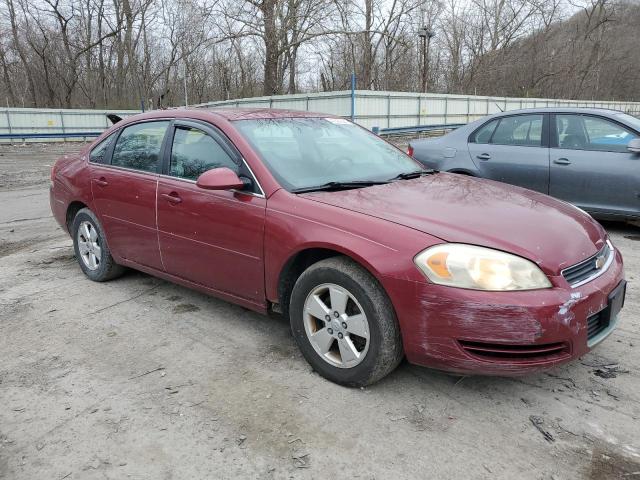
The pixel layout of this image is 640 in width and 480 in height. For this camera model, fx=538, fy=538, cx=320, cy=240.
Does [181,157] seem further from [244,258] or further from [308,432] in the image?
[308,432]

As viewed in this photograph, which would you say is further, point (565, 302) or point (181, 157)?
point (181, 157)

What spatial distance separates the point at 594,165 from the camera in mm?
5922

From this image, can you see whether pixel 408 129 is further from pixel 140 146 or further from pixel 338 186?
pixel 338 186

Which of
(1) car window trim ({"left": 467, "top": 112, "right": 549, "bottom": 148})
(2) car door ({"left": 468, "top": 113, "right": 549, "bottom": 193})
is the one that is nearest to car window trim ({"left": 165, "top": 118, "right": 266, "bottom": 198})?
(2) car door ({"left": 468, "top": 113, "right": 549, "bottom": 193})

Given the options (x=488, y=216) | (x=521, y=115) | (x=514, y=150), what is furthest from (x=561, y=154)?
(x=488, y=216)

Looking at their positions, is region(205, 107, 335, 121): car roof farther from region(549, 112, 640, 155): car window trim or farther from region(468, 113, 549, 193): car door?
region(549, 112, 640, 155): car window trim

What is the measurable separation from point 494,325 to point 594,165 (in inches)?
168

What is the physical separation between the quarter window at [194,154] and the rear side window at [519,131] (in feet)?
13.8

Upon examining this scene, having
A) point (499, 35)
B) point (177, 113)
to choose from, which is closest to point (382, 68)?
point (499, 35)

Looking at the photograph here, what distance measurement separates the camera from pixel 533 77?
160 ft

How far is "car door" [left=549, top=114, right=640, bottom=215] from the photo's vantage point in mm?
5770

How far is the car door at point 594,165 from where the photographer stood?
18.9 ft

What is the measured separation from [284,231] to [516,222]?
50.1 inches

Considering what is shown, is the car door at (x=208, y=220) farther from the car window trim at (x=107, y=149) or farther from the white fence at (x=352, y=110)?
the white fence at (x=352, y=110)
